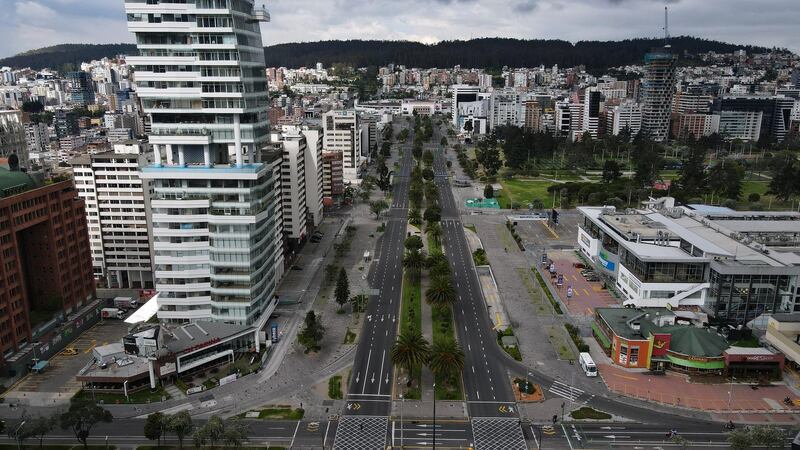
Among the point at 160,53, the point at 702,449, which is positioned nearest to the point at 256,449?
the point at 702,449

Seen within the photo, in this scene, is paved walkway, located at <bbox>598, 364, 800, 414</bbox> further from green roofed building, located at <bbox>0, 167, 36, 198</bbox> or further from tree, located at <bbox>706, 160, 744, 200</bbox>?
tree, located at <bbox>706, 160, 744, 200</bbox>

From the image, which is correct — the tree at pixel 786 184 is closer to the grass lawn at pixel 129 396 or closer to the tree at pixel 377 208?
the tree at pixel 377 208

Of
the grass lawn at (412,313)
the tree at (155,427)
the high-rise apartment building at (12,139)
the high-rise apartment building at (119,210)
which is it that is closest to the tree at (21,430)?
the tree at (155,427)

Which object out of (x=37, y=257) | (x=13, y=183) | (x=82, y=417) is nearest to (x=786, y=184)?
(x=82, y=417)

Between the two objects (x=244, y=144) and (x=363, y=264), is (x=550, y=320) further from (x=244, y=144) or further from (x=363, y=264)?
(x=244, y=144)

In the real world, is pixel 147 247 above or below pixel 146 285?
above

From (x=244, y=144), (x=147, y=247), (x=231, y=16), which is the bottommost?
(x=147, y=247)

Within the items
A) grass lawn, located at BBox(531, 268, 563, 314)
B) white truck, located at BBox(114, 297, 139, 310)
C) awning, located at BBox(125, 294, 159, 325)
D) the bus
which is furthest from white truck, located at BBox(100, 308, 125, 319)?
the bus

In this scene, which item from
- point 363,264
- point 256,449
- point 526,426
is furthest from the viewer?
point 363,264
